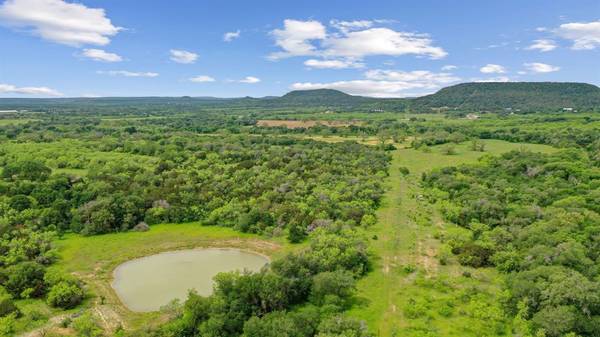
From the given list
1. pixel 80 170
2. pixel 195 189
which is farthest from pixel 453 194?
pixel 80 170

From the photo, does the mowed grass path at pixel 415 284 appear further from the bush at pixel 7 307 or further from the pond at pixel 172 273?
the bush at pixel 7 307

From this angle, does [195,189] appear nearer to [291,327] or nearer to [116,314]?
[116,314]

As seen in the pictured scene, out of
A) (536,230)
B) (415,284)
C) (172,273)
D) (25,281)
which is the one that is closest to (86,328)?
(25,281)

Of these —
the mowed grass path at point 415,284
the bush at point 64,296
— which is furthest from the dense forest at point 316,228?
the mowed grass path at point 415,284

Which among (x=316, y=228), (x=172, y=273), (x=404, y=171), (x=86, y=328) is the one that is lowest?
(x=172, y=273)

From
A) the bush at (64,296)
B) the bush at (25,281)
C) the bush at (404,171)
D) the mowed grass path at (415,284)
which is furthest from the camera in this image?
the bush at (404,171)

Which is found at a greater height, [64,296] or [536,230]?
[536,230]

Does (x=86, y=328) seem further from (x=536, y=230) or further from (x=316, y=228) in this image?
(x=536, y=230)
